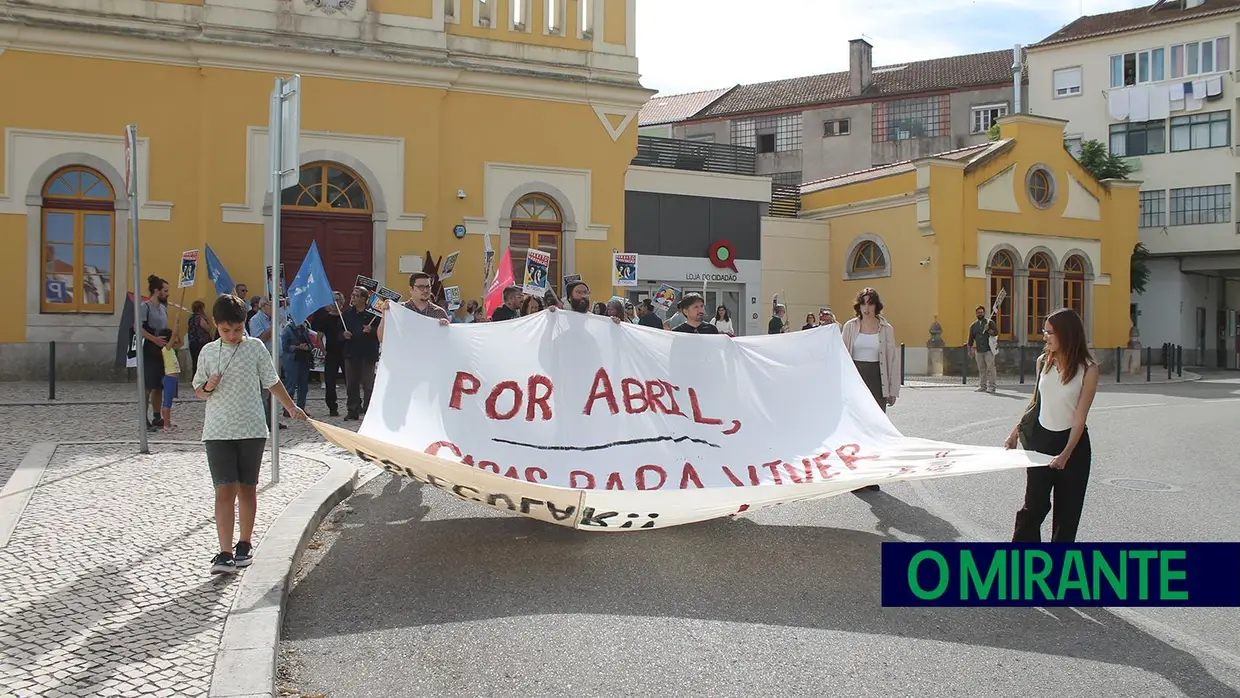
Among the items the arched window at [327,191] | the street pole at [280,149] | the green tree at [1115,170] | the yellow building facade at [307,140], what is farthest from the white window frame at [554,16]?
the green tree at [1115,170]

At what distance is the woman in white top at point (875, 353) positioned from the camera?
9766 mm

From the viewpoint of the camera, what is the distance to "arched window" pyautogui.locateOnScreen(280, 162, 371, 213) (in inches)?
819

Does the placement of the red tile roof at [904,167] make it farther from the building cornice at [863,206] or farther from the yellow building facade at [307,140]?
the yellow building facade at [307,140]

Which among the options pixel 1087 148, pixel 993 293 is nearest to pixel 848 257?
pixel 993 293

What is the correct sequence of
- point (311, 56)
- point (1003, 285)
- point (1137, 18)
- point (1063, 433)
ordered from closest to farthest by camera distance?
1. point (1063, 433)
2. point (311, 56)
3. point (1003, 285)
4. point (1137, 18)

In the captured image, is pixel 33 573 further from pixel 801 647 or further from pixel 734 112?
pixel 734 112

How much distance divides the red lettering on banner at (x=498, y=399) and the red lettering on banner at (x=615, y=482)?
2.90 feet

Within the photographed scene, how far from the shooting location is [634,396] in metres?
8.25

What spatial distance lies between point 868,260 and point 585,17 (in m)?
15.5

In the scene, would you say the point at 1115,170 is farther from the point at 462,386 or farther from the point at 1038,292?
the point at 462,386

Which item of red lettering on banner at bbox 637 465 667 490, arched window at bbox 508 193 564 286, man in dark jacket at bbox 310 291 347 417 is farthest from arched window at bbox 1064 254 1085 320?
red lettering on banner at bbox 637 465 667 490

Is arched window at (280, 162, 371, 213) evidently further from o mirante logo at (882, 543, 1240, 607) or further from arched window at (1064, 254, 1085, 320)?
arched window at (1064, 254, 1085, 320)

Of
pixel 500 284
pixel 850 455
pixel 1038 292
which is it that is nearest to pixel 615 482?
pixel 850 455

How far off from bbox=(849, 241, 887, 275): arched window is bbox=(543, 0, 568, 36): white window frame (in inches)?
609
